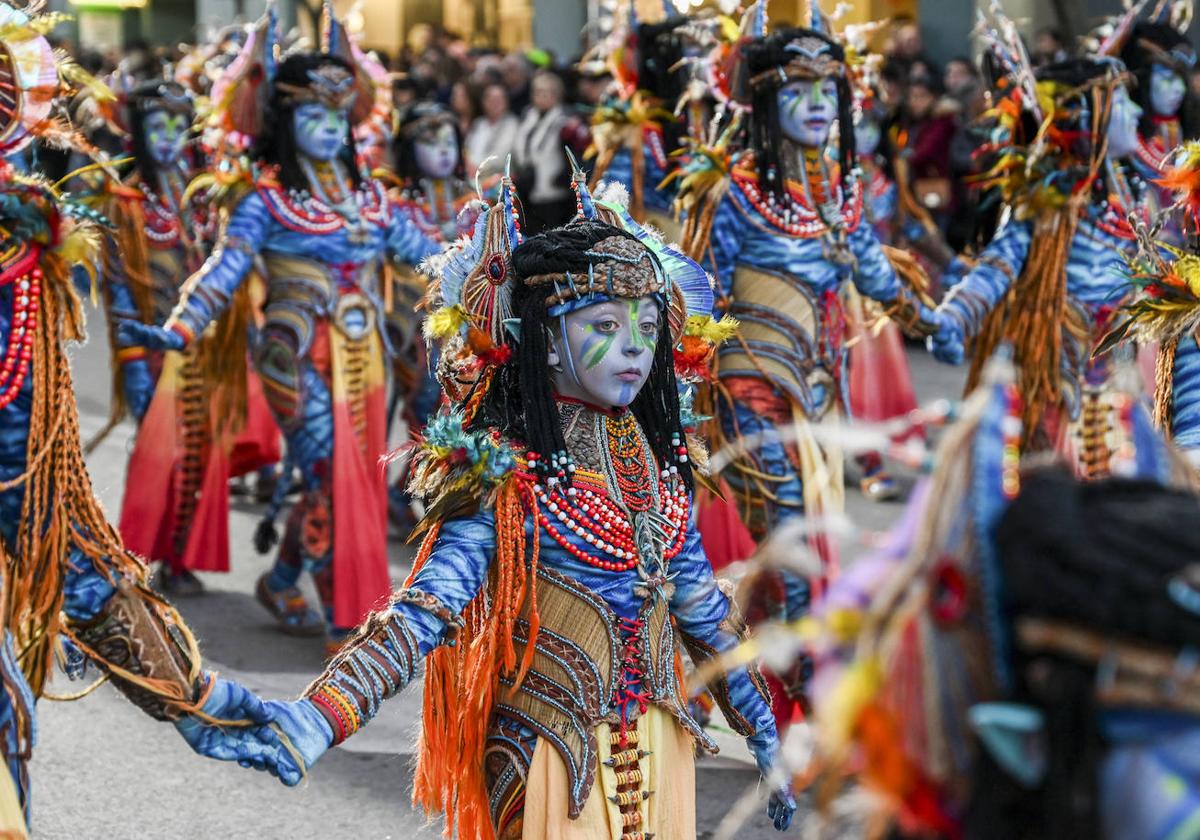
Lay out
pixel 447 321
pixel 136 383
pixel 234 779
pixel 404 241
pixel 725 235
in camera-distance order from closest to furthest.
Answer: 1. pixel 447 321
2. pixel 234 779
3. pixel 725 235
4. pixel 404 241
5. pixel 136 383

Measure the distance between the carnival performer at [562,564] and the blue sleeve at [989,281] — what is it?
2.68m

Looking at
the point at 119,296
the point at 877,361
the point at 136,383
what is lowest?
the point at 877,361

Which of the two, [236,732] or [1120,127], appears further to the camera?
[1120,127]

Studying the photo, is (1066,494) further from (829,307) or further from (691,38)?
(691,38)

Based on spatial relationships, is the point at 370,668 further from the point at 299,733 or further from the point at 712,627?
the point at 712,627

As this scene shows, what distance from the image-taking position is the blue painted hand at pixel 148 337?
18.9ft

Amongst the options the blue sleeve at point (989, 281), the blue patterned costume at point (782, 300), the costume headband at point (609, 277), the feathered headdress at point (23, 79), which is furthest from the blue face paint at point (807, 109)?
the feathered headdress at point (23, 79)

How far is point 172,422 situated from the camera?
7.55 m

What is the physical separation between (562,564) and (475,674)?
10.7 inches

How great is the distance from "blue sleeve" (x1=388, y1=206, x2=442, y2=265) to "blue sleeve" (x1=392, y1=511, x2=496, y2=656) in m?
3.50

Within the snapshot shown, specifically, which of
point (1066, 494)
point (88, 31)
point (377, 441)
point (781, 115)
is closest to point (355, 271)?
point (377, 441)

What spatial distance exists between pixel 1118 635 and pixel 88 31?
84.0ft

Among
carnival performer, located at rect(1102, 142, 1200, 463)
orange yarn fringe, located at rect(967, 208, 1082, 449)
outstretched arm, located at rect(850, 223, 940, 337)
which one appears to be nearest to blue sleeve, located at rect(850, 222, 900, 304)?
outstretched arm, located at rect(850, 223, 940, 337)

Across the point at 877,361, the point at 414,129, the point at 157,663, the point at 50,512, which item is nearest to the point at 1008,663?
the point at 157,663
